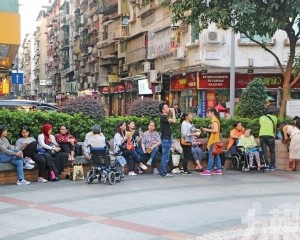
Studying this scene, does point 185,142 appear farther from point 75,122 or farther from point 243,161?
point 75,122

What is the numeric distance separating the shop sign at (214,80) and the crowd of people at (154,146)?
13659mm

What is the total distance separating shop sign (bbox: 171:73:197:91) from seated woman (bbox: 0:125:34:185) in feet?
62.7

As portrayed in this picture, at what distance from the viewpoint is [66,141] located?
13.5m

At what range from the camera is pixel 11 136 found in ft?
44.7

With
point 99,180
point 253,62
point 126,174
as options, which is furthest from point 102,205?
point 253,62

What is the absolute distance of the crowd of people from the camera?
12.9m

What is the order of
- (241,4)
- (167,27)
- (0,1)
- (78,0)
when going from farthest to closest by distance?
(78,0) < (167,27) < (0,1) < (241,4)

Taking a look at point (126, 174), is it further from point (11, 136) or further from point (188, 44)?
point (188, 44)

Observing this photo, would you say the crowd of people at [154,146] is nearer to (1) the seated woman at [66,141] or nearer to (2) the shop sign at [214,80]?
(1) the seated woman at [66,141]

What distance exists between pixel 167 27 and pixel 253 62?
7582mm

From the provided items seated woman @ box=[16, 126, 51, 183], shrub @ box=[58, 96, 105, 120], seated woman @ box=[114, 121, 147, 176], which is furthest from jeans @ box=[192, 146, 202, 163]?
seated woman @ box=[16, 126, 51, 183]

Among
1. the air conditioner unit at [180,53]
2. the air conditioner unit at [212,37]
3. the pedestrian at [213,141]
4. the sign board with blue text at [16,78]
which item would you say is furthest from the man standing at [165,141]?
the air conditioner unit at [180,53]

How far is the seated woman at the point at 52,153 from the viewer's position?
13070mm

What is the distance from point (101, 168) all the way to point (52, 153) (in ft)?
4.14
